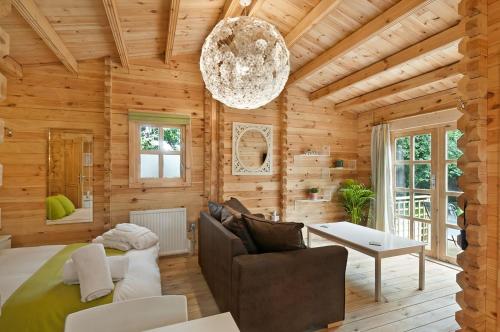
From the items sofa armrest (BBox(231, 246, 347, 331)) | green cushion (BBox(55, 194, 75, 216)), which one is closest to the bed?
sofa armrest (BBox(231, 246, 347, 331))

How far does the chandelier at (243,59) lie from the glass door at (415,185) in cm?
301

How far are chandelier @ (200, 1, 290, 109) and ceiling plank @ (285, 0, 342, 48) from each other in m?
0.93

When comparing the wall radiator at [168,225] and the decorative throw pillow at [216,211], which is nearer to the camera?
the decorative throw pillow at [216,211]

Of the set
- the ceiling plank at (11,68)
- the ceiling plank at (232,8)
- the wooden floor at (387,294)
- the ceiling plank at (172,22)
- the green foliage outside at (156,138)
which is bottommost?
the wooden floor at (387,294)

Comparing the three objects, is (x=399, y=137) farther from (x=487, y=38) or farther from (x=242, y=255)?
(x=242, y=255)

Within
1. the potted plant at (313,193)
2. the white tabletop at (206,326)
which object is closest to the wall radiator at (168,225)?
the potted plant at (313,193)

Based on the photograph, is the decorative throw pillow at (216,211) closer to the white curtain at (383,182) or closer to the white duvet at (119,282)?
the white duvet at (119,282)

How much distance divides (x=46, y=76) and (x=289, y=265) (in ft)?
12.0

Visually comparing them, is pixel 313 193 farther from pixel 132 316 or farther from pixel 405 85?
pixel 132 316

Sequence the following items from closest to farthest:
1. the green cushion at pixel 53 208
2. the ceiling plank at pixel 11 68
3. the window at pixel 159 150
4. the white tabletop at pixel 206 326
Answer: the white tabletop at pixel 206 326 → the ceiling plank at pixel 11 68 → the green cushion at pixel 53 208 → the window at pixel 159 150

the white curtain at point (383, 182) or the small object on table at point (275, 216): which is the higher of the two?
the white curtain at point (383, 182)

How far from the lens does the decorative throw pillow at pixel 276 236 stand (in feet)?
6.41

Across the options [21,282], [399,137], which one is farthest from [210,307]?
[399,137]

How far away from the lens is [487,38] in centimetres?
140
